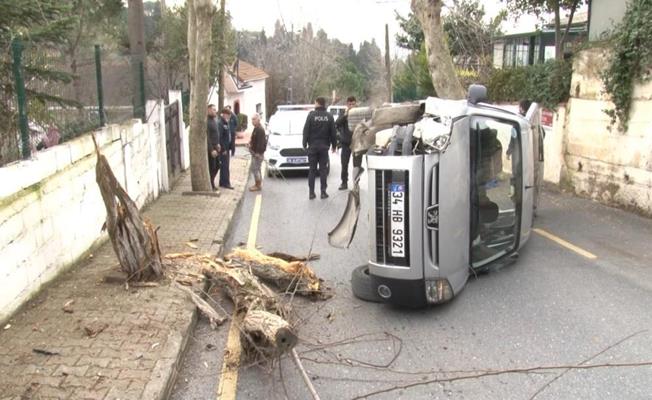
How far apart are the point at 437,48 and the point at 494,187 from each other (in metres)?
6.82

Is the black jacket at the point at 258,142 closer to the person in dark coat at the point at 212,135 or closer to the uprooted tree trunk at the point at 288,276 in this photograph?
the person in dark coat at the point at 212,135

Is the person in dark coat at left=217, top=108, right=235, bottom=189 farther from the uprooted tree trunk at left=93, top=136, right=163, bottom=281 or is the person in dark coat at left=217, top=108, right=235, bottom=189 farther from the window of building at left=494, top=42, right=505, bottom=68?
the window of building at left=494, top=42, right=505, bottom=68

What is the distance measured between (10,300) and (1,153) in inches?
55.5

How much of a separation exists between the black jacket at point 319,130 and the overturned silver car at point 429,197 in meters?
6.10

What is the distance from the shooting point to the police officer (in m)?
12.4

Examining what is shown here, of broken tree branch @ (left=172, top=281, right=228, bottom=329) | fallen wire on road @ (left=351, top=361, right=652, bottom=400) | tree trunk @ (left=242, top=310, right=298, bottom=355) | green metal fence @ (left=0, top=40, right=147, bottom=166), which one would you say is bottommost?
fallen wire on road @ (left=351, top=361, right=652, bottom=400)

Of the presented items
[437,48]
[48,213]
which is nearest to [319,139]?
[437,48]

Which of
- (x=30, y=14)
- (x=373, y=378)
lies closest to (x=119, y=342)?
(x=373, y=378)

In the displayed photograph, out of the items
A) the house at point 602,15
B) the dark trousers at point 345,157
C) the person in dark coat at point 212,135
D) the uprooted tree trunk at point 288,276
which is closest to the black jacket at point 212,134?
the person in dark coat at point 212,135

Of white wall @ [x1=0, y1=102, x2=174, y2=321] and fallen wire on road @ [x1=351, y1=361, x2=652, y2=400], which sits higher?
white wall @ [x1=0, y1=102, x2=174, y2=321]

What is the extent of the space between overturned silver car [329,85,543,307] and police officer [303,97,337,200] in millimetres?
6062

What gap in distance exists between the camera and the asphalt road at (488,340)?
14.1 ft

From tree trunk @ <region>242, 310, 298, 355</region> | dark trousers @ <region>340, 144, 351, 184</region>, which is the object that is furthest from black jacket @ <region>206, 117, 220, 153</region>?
tree trunk @ <region>242, 310, 298, 355</region>

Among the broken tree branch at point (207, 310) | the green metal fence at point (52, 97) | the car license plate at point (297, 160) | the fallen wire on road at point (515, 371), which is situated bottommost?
the fallen wire on road at point (515, 371)
